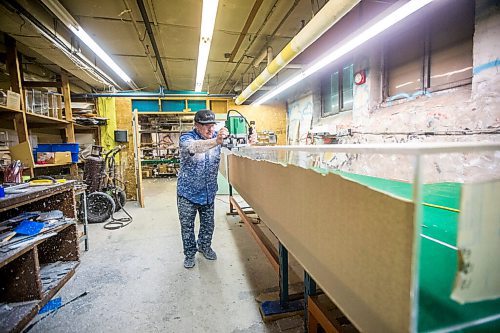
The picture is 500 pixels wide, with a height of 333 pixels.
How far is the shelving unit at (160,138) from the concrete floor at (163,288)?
3765 mm

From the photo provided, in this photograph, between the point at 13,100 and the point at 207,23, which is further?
the point at 13,100

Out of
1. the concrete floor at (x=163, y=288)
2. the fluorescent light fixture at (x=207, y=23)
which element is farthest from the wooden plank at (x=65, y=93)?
the fluorescent light fixture at (x=207, y=23)

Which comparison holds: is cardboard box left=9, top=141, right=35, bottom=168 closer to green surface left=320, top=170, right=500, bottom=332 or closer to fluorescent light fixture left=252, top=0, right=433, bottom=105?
green surface left=320, top=170, right=500, bottom=332

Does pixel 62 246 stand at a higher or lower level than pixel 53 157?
lower

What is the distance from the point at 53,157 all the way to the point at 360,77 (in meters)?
4.83

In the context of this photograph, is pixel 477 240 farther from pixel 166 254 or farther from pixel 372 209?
pixel 166 254

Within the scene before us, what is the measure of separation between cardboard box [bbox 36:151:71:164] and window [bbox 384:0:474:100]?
495 cm

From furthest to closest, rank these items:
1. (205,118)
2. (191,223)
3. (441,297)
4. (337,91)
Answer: (337,91)
(191,223)
(205,118)
(441,297)

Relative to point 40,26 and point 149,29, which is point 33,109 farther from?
point 149,29

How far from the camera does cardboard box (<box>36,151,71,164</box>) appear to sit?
3191 mm

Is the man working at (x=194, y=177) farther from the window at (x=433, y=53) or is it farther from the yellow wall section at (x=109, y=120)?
the yellow wall section at (x=109, y=120)

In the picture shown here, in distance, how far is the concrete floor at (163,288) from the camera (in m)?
1.46

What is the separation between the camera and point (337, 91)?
4.97 metres

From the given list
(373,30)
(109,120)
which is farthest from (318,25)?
(109,120)
